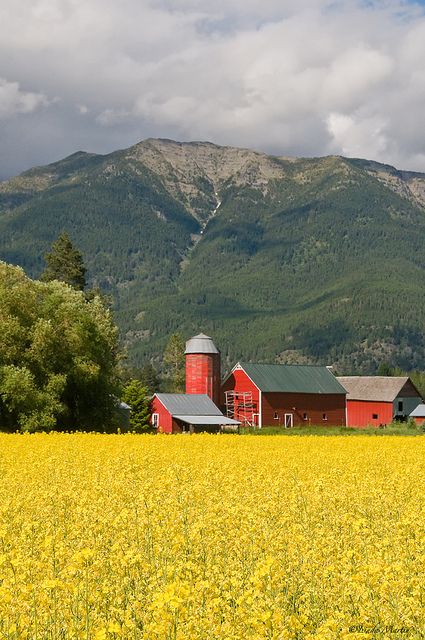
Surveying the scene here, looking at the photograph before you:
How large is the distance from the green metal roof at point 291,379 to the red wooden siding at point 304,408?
620 millimetres

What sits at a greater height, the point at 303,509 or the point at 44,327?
the point at 44,327

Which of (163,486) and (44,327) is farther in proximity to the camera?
(44,327)

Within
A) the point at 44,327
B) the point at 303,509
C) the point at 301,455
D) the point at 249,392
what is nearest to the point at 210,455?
the point at 301,455

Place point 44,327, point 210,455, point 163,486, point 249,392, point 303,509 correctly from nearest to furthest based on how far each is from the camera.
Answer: point 303,509
point 163,486
point 210,455
point 44,327
point 249,392

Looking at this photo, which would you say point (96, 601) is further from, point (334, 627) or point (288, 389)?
point (288, 389)

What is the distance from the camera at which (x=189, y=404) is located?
245 feet

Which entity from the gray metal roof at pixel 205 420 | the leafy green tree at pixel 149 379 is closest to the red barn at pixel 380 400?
the gray metal roof at pixel 205 420

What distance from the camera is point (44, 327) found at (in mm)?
47156

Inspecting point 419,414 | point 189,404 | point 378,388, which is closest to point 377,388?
point 378,388

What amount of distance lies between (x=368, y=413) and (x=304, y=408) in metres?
19.3

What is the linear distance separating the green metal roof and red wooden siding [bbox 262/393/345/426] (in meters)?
0.62

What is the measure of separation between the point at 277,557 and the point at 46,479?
864 cm

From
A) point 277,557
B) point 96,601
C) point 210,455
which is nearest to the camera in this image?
point 96,601

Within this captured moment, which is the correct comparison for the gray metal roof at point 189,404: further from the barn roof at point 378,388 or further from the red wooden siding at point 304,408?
the barn roof at point 378,388
